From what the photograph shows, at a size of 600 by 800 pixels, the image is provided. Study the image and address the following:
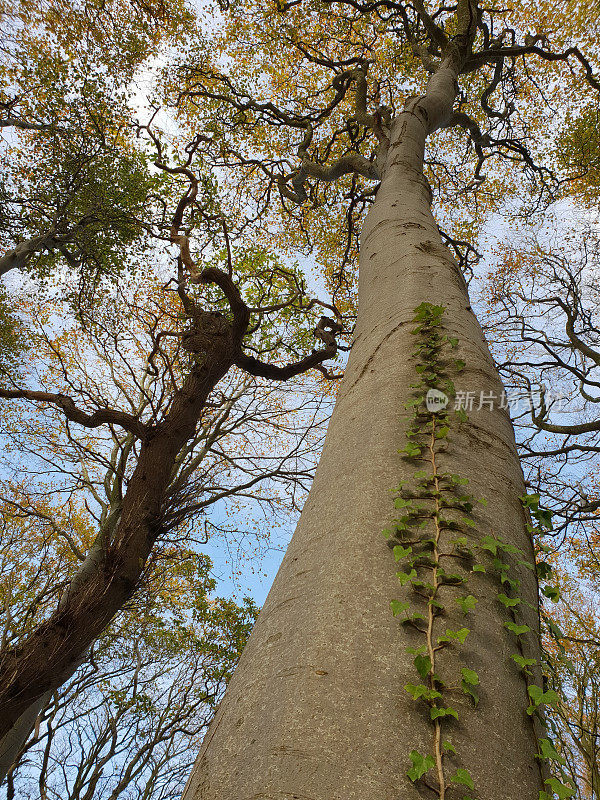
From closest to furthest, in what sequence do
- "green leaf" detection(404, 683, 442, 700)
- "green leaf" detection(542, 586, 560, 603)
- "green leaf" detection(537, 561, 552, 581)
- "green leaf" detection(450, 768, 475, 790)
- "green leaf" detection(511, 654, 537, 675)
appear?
"green leaf" detection(450, 768, 475, 790)
"green leaf" detection(404, 683, 442, 700)
"green leaf" detection(511, 654, 537, 675)
"green leaf" detection(542, 586, 560, 603)
"green leaf" detection(537, 561, 552, 581)

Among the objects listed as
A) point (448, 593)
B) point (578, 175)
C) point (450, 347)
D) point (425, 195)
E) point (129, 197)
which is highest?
point (578, 175)

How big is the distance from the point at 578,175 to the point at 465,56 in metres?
2.96

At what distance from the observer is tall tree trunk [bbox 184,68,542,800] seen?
2.28ft

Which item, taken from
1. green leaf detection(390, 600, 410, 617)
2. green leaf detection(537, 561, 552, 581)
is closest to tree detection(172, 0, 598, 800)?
green leaf detection(390, 600, 410, 617)

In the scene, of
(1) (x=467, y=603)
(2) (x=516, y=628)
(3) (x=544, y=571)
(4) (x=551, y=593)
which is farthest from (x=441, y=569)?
(3) (x=544, y=571)

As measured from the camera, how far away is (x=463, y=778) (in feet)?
2.14

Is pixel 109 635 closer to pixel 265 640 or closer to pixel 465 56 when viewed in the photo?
pixel 265 640

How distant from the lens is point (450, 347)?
171cm

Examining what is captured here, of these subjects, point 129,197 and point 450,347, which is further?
point 129,197

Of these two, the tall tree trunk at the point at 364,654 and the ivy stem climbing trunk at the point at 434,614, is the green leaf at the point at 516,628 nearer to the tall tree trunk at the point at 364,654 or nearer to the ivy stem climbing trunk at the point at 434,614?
the tall tree trunk at the point at 364,654

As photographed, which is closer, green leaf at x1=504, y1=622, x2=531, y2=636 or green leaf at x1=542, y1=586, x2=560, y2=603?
green leaf at x1=504, y1=622, x2=531, y2=636

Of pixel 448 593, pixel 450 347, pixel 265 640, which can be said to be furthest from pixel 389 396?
pixel 265 640

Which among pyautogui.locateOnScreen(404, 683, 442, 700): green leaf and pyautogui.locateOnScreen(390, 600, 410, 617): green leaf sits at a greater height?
pyautogui.locateOnScreen(390, 600, 410, 617): green leaf

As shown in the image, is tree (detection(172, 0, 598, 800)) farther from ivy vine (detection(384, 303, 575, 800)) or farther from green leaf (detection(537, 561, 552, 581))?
green leaf (detection(537, 561, 552, 581))
